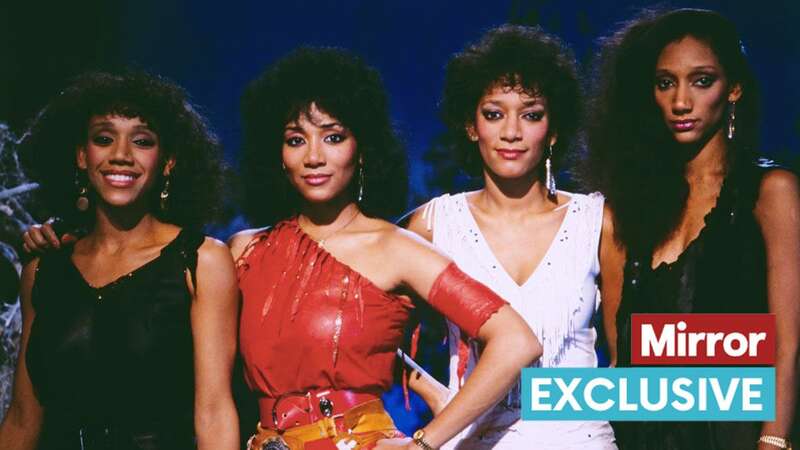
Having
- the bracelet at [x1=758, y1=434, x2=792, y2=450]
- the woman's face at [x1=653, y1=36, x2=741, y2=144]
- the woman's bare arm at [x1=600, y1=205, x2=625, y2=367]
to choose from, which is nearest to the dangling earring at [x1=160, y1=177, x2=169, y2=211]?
the woman's bare arm at [x1=600, y1=205, x2=625, y2=367]

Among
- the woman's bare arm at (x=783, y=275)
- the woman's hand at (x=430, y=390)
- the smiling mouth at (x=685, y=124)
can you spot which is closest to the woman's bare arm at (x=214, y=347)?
the woman's hand at (x=430, y=390)

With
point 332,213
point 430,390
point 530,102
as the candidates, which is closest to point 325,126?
point 332,213

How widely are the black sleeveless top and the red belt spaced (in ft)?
0.88

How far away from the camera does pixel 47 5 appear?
12.8 ft

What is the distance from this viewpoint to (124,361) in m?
2.46

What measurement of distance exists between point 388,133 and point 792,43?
1817mm

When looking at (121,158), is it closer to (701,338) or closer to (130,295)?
(130,295)

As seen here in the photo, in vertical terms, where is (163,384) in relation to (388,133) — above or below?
below

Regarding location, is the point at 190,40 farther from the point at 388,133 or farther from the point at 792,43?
the point at 792,43

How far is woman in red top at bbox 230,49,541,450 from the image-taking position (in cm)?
240

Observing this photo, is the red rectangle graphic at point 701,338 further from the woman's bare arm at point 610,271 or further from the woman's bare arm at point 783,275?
the woman's bare arm at point 610,271

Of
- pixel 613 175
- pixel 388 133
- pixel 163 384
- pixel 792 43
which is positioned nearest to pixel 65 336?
pixel 163 384

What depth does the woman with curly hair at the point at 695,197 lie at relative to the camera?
100 inches

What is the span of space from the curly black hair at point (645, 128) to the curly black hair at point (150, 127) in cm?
130
